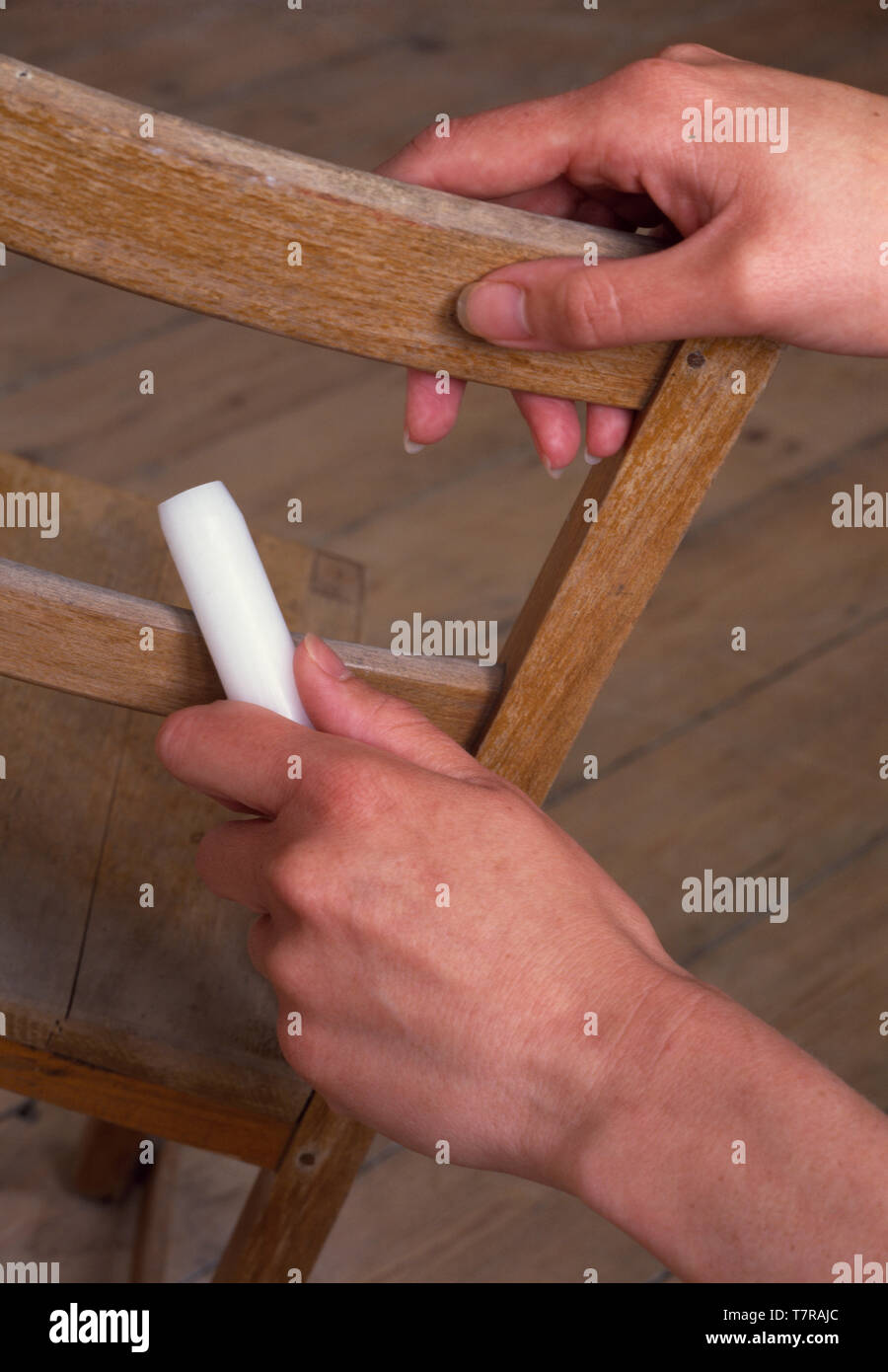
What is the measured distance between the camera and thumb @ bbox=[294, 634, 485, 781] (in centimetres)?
48

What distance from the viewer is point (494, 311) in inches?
14.7

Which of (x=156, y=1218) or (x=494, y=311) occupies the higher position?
(x=494, y=311)

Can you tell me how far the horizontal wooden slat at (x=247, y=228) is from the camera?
1.12 ft

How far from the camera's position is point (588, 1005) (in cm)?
45

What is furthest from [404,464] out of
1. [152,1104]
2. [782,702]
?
[152,1104]

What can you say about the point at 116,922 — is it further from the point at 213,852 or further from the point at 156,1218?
the point at 156,1218

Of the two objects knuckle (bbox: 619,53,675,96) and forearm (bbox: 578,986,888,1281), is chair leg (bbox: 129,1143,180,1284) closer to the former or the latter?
forearm (bbox: 578,986,888,1281)

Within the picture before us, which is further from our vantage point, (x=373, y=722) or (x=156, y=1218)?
(x=156, y=1218)

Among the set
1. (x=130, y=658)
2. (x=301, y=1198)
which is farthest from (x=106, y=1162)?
(x=130, y=658)

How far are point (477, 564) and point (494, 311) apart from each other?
101 centimetres

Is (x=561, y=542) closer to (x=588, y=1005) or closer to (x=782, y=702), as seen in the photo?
(x=588, y=1005)
